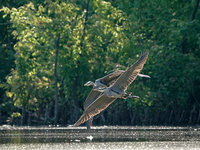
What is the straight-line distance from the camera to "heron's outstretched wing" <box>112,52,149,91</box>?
13056 mm

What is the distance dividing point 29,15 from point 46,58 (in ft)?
8.76

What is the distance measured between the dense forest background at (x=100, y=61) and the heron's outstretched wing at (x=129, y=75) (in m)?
11.3

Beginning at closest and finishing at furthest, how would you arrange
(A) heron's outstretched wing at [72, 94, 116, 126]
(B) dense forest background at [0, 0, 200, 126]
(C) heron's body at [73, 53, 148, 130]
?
(C) heron's body at [73, 53, 148, 130] < (A) heron's outstretched wing at [72, 94, 116, 126] < (B) dense forest background at [0, 0, 200, 126]

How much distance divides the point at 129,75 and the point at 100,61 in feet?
49.9

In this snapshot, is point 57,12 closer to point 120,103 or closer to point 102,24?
point 102,24

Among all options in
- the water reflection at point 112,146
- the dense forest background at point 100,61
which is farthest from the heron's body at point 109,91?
the dense forest background at point 100,61

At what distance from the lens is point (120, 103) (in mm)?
27797

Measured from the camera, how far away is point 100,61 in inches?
1146

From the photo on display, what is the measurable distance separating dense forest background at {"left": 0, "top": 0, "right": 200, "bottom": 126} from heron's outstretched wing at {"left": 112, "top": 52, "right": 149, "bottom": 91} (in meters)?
11.3

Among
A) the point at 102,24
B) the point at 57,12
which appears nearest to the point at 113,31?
the point at 102,24

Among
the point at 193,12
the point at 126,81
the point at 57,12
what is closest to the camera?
the point at 126,81

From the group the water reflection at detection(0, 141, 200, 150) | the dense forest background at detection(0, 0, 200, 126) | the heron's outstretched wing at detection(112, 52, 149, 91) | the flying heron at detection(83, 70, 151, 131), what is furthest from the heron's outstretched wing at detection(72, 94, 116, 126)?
the dense forest background at detection(0, 0, 200, 126)

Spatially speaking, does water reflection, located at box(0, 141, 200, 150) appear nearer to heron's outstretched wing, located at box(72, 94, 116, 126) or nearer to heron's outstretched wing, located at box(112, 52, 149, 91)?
heron's outstretched wing, located at box(72, 94, 116, 126)

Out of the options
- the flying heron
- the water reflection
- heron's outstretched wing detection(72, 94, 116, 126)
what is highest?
the flying heron
